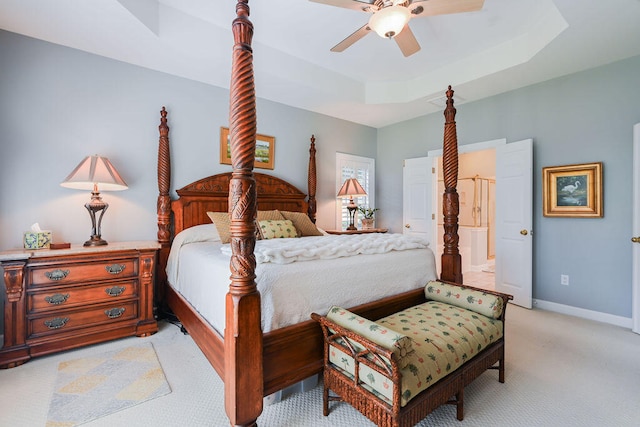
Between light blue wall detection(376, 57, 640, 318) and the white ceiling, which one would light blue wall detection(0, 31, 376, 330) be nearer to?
the white ceiling

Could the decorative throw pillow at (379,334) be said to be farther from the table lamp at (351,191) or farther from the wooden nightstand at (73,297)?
the table lamp at (351,191)

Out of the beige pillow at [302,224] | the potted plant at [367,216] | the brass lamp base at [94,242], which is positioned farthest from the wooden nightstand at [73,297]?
the potted plant at [367,216]

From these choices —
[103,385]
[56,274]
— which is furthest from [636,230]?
[56,274]

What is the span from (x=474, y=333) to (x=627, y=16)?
2895mm

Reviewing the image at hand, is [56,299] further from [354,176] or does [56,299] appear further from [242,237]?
[354,176]

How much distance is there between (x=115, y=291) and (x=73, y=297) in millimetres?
284

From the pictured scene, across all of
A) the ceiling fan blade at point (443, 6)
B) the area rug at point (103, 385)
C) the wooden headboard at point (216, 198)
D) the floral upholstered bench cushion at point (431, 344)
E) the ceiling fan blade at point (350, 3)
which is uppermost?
the ceiling fan blade at point (350, 3)

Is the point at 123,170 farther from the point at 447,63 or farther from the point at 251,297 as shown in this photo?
the point at 447,63

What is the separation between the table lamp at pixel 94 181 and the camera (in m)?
2.56

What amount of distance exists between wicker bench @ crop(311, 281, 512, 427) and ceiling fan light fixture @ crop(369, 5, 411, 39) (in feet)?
6.42

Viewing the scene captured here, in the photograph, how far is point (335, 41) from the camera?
3.23m

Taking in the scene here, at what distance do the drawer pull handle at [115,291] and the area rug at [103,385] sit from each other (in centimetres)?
47

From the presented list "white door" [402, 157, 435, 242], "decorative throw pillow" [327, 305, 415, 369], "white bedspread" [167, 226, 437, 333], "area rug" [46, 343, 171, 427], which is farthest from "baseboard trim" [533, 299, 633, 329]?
"area rug" [46, 343, 171, 427]

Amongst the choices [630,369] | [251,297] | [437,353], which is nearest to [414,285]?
[437,353]
